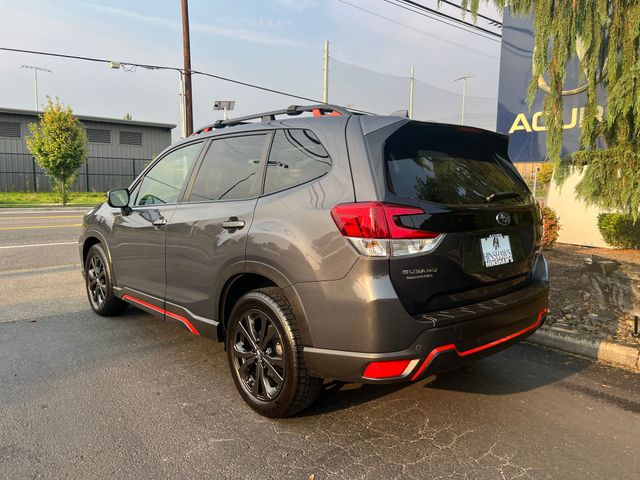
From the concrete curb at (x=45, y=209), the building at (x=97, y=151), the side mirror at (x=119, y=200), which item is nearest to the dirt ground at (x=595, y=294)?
the side mirror at (x=119, y=200)

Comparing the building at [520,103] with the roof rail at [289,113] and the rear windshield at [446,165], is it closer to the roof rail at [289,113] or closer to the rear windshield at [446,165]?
the rear windshield at [446,165]

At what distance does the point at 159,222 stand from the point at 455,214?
238 cm

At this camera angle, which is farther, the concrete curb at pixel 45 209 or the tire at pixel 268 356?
the concrete curb at pixel 45 209

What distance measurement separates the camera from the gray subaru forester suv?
8.01 feet

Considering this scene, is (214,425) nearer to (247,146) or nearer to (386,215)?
(386,215)

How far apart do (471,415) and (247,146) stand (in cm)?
232

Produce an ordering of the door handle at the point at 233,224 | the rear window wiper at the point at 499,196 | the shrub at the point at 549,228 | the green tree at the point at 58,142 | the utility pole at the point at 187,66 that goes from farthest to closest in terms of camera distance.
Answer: the green tree at the point at 58,142, the utility pole at the point at 187,66, the shrub at the point at 549,228, the door handle at the point at 233,224, the rear window wiper at the point at 499,196

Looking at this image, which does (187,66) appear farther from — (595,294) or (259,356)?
(259,356)

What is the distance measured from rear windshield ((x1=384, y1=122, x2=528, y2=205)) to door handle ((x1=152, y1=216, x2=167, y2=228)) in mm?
2016

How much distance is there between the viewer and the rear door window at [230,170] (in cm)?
323

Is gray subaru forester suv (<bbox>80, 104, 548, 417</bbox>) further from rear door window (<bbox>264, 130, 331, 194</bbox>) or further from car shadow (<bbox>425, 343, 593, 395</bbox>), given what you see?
car shadow (<bbox>425, 343, 593, 395</bbox>)

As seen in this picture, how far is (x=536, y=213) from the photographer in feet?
10.7

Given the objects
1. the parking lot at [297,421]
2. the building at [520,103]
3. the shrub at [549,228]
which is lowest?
the parking lot at [297,421]

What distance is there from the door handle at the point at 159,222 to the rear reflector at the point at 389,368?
7.01 feet
